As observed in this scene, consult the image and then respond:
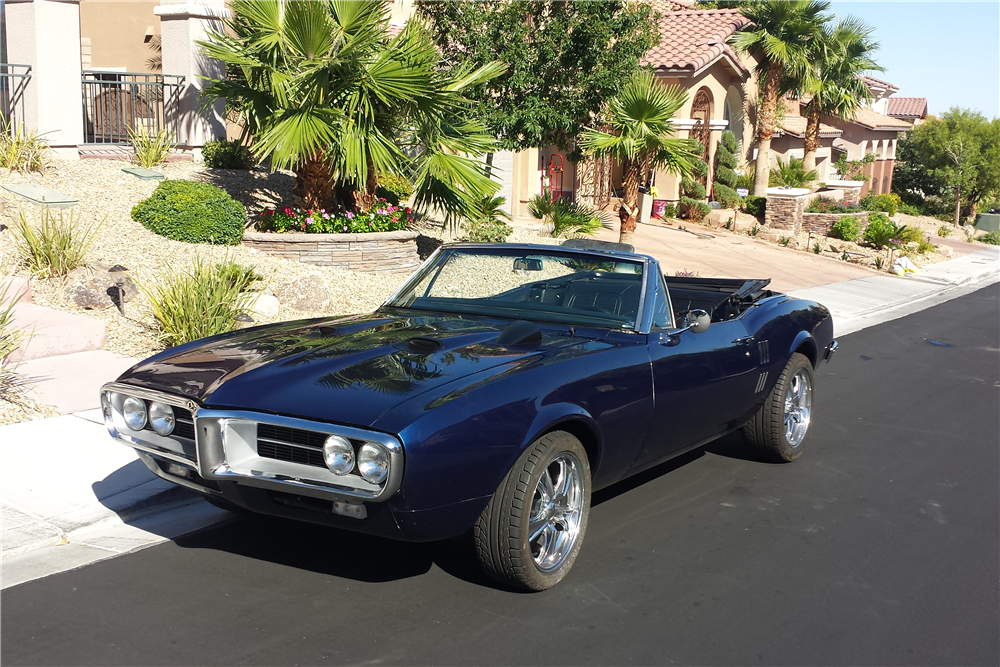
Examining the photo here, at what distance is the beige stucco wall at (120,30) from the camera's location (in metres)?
20.1

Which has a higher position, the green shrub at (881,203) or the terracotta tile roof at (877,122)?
the terracotta tile roof at (877,122)

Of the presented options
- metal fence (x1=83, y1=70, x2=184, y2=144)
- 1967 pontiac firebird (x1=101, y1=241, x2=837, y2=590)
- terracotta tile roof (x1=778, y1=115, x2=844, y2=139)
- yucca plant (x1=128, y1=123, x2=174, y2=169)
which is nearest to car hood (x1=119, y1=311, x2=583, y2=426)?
1967 pontiac firebird (x1=101, y1=241, x2=837, y2=590)

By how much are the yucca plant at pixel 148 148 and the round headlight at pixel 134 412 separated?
37.1 feet

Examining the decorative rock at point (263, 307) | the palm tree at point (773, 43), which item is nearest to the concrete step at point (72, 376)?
the decorative rock at point (263, 307)

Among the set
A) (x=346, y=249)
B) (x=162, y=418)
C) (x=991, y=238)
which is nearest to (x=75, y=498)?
(x=162, y=418)

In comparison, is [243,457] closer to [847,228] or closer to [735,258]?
[735,258]

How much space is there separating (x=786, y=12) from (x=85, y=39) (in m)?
20.4

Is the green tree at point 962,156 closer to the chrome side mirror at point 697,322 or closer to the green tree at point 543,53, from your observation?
the green tree at point 543,53

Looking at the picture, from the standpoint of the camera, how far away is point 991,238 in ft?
125

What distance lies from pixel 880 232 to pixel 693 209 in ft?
16.8

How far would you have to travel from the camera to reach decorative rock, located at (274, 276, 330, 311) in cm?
1062

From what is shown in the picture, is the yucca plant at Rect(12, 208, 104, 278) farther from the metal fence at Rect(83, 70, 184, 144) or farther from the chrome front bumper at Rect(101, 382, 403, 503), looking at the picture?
the chrome front bumper at Rect(101, 382, 403, 503)

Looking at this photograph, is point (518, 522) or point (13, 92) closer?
point (518, 522)

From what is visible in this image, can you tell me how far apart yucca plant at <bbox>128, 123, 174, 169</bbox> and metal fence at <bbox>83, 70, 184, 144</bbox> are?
55 centimetres
